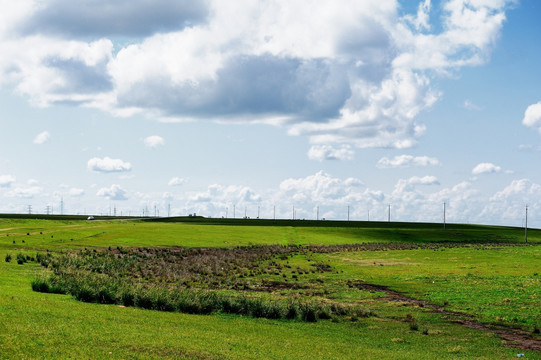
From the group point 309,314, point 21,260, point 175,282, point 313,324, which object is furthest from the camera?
point 21,260

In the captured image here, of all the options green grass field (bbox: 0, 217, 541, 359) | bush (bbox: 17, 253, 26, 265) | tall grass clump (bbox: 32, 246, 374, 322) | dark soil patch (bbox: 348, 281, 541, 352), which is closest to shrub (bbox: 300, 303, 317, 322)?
tall grass clump (bbox: 32, 246, 374, 322)

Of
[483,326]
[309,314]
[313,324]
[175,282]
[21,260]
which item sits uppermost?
[21,260]

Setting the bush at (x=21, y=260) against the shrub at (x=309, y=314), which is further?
the bush at (x=21, y=260)

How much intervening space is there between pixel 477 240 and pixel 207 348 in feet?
499

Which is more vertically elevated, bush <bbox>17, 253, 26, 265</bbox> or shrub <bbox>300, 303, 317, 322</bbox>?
bush <bbox>17, 253, 26, 265</bbox>

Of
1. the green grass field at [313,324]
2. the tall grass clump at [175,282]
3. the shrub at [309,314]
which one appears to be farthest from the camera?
the shrub at [309,314]

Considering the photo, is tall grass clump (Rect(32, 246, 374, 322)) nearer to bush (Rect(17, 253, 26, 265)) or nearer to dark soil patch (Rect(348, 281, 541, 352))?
bush (Rect(17, 253, 26, 265))

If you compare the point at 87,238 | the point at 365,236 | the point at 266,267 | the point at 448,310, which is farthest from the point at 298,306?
the point at 365,236

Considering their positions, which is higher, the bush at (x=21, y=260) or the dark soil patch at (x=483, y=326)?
the bush at (x=21, y=260)

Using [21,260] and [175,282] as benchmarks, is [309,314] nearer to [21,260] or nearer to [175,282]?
[175,282]

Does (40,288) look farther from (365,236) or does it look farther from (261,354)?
(365,236)

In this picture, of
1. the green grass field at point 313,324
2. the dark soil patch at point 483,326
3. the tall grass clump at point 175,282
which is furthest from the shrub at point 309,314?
→ the dark soil patch at point 483,326

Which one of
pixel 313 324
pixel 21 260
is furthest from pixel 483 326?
pixel 21 260

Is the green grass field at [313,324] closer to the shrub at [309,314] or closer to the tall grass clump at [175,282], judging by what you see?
the shrub at [309,314]
